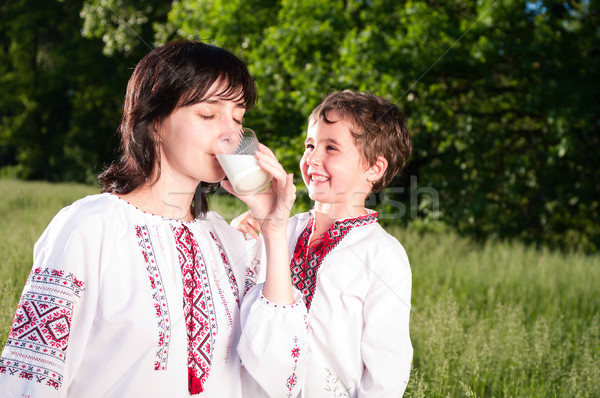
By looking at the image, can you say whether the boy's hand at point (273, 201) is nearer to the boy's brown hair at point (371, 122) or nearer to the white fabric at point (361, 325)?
the white fabric at point (361, 325)

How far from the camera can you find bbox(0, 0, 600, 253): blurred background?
7.27 meters

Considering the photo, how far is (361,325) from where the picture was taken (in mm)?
1975

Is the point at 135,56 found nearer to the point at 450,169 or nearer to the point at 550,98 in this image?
the point at 450,169

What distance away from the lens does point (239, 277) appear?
1963 mm

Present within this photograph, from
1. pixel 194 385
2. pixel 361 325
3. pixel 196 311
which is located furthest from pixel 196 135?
pixel 361 325

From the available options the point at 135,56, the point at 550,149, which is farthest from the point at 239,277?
the point at 135,56

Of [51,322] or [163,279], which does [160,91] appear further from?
[51,322]

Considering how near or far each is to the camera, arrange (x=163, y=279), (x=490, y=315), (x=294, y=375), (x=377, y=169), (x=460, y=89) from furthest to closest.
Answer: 1. (x=460, y=89)
2. (x=490, y=315)
3. (x=377, y=169)
4. (x=294, y=375)
5. (x=163, y=279)

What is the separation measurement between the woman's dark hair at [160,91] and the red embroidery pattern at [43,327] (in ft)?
1.35

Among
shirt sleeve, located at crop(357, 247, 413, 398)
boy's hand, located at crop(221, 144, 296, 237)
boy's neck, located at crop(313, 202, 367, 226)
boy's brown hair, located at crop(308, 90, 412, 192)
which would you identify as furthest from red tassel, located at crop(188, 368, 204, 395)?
boy's brown hair, located at crop(308, 90, 412, 192)

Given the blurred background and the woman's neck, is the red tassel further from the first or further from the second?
the blurred background

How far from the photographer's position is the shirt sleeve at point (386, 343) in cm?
189

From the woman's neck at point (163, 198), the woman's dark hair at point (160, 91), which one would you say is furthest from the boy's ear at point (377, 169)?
the woman's neck at point (163, 198)

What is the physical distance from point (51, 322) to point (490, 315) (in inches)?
144
